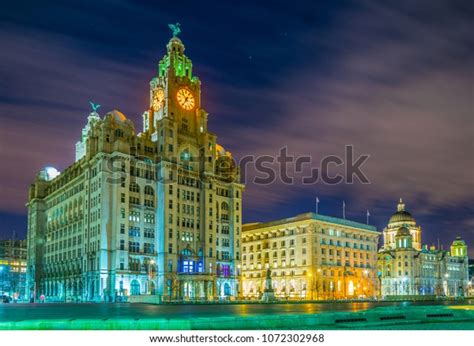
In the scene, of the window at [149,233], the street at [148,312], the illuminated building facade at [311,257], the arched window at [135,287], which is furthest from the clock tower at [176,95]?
the street at [148,312]

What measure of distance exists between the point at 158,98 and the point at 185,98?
23.8ft

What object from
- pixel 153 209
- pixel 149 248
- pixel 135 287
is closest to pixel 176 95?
pixel 153 209

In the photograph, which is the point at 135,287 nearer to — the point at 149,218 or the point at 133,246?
the point at 133,246

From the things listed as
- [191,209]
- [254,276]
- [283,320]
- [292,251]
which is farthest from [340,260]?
[283,320]

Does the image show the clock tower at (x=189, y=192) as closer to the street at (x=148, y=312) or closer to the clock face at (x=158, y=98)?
the clock face at (x=158, y=98)

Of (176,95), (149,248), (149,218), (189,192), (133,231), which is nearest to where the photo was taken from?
(133,231)

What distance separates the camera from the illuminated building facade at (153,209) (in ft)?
419

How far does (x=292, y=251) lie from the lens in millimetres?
175250

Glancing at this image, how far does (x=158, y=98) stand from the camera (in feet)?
500

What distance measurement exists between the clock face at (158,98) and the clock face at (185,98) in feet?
13.8

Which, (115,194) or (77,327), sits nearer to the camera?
(77,327)
